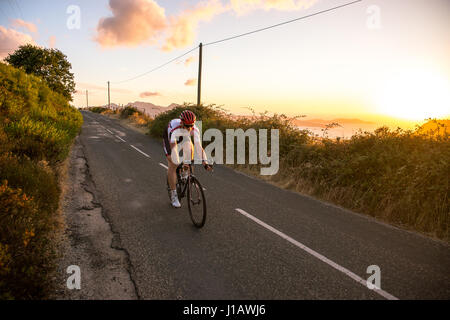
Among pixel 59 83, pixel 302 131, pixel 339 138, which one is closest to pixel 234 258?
pixel 339 138

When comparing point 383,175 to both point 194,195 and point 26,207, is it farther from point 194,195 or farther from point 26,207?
point 26,207

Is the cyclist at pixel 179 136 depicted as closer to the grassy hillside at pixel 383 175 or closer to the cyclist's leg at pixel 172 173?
the cyclist's leg at pixel 172 173

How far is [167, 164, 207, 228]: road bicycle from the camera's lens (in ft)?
15.4

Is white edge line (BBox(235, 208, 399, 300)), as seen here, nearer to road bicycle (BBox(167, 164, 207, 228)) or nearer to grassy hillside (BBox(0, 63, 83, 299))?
road bicycle (BBox(167, 164, 207, 228))

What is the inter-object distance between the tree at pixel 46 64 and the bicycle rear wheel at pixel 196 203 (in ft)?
91.0

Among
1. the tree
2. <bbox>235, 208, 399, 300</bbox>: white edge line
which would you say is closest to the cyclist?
<bbox>235, 208, 399, 300</bbox>: white edge line

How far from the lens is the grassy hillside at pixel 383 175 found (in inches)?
204

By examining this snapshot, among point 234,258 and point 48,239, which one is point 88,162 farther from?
point 234,258

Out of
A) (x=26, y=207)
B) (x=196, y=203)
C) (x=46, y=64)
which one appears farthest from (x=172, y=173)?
(x=46, y=64)

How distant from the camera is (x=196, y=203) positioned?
4.92m

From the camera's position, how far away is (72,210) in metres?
5.27

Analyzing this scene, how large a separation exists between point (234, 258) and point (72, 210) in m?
3.87

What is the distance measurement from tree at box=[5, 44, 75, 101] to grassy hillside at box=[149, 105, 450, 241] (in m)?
27.8

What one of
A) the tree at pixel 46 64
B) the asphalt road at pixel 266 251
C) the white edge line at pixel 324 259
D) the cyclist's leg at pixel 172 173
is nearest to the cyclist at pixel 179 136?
the cyclist's leg at pixel 172 173
